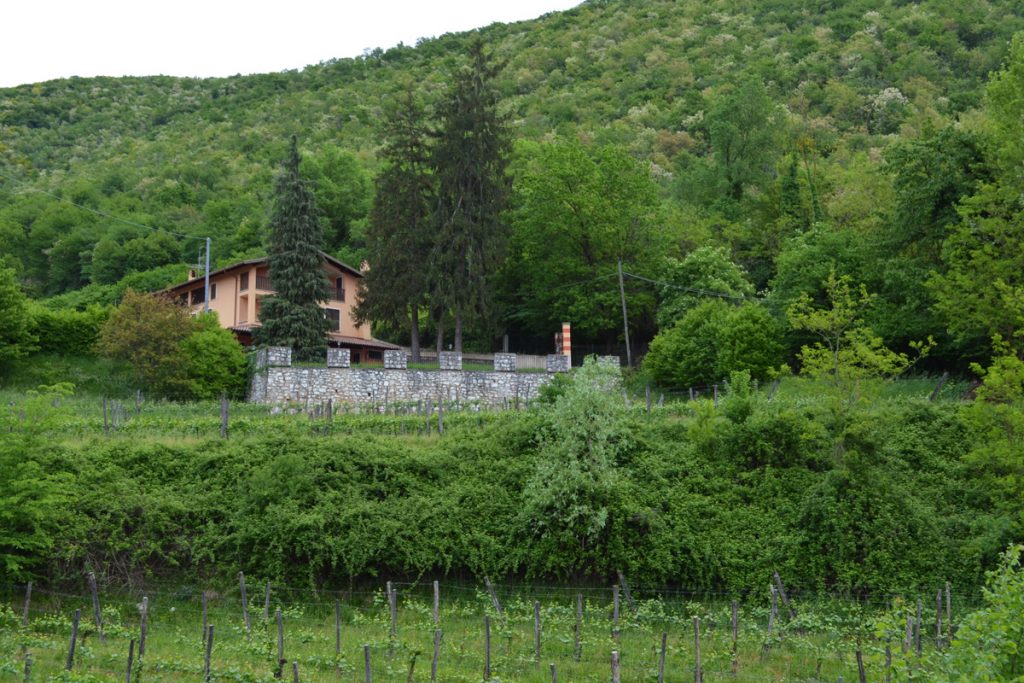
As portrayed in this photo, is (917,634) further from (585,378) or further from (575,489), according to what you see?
(585,378)

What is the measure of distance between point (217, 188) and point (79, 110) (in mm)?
50197

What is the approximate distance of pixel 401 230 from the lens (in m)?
47.8

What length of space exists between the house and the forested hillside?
244 inches

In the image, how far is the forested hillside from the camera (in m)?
41.3

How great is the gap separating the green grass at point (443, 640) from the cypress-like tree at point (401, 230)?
21.7m

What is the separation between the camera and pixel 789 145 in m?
76.8

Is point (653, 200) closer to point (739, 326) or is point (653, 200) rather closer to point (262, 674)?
point (739, 326)

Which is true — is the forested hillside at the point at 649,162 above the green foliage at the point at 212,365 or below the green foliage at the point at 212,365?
above

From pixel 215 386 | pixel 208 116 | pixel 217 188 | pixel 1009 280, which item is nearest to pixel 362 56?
pixel 208 116

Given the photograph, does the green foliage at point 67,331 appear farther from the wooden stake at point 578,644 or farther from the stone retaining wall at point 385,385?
the wooden stake at point 578,644

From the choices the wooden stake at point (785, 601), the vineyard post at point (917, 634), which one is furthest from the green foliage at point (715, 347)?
the vineyard post at point (917, 634)

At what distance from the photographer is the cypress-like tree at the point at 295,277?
1811 inches

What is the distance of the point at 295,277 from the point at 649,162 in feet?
102

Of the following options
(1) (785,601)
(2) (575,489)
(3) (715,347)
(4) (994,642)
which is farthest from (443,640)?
(3) (715,347)
